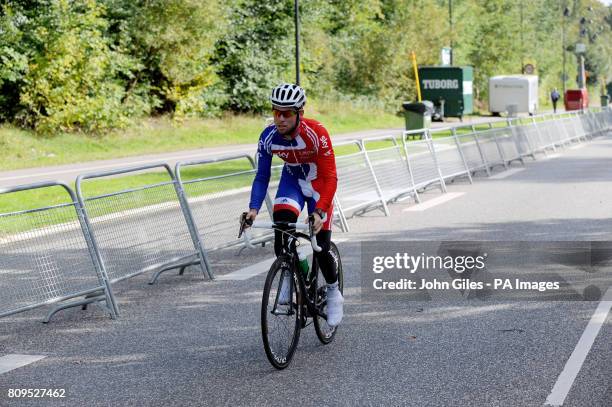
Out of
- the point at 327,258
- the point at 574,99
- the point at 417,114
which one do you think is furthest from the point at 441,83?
the point at 327,258

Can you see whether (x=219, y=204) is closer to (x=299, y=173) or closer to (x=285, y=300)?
(x=299, y=173)

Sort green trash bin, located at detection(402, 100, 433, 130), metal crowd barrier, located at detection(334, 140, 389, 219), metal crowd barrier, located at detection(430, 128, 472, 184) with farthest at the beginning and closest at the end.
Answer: green trash bin, located at detection(402, 100, 433, 130)
metal crowd barrier, located at detection(430, 128, 472, 184)
metal crowd barrier, located at detection(334, 140, 389, 219)

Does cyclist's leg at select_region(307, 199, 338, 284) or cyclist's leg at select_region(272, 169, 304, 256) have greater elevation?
cyclist's leg at select_region(272, 169, 304, 256)

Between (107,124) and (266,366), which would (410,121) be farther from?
(266,366)

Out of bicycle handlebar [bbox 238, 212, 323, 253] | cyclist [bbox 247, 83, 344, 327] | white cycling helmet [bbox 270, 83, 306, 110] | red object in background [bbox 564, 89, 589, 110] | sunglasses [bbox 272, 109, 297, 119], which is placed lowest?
red object in background [bbox 564, 89, 589, 110]

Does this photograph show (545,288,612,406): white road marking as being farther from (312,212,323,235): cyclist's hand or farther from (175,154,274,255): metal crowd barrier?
(175,154,274,255): metal crowd barrier

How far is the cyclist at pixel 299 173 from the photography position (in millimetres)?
6078

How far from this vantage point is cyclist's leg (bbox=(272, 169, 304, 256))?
627 cm

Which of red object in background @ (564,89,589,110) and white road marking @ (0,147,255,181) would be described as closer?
white road marking @ (0,147,255,181)

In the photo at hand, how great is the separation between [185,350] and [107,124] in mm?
26906

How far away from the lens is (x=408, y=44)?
62.5 metres

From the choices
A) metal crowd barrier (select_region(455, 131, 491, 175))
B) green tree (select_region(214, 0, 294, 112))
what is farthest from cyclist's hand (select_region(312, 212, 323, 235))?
green tree (select_region(214, 0, 294, 112))

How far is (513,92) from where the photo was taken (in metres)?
67.3

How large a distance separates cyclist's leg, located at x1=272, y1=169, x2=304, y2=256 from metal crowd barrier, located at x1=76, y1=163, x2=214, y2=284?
2.28 metres
